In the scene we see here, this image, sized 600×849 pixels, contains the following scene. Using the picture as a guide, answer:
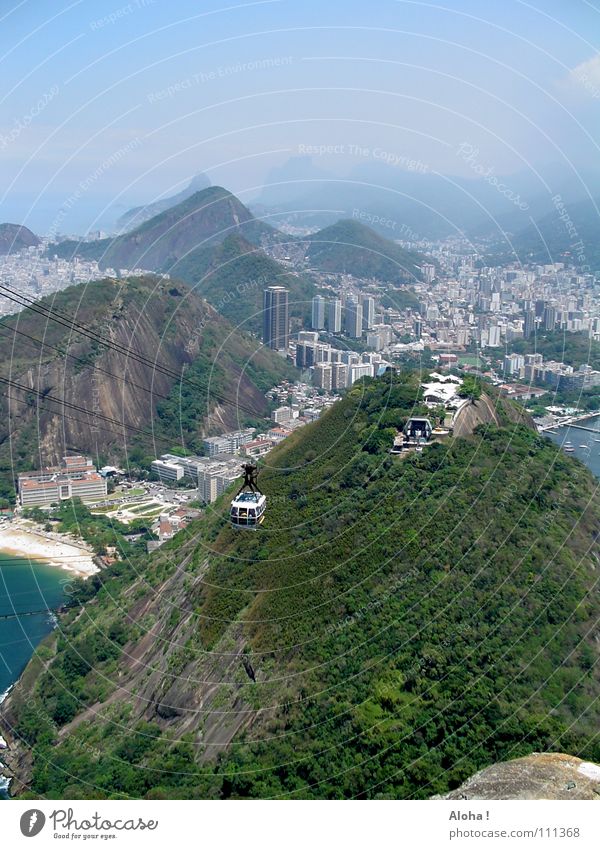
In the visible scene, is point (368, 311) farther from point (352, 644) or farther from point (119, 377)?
→ point (352, 644)

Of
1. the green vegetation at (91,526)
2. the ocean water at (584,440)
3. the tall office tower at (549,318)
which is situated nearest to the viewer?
the green vegetation at (91,526)

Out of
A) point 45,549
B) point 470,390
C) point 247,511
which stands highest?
point 470,390

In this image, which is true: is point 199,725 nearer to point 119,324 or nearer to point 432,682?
point 432,682

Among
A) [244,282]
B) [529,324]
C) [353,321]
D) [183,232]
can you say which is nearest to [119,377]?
[353,321]

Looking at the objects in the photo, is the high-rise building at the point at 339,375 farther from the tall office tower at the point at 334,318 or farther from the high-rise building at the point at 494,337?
the high-rise building at the point at 494,337

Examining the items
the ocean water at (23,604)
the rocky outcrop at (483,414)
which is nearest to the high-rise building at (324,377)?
the ocean water at (23,604)

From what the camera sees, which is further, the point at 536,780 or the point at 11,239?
the point at 11,239
